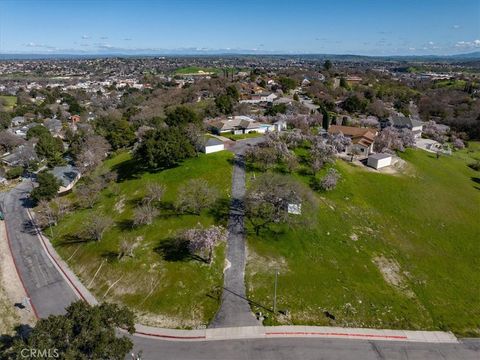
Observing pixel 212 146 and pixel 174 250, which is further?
pixel 212 146

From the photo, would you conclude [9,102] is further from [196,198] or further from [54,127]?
[196,198]

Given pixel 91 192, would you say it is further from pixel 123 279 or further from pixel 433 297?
pixel 433 297

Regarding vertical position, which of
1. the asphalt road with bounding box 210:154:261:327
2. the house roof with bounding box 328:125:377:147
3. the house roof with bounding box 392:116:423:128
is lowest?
the asphalt road with bounding box 210:154:261:327

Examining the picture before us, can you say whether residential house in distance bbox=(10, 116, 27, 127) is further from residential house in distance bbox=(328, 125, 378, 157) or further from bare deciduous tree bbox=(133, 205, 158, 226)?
residential house in distance bbox=(328, 125, 378, 157)

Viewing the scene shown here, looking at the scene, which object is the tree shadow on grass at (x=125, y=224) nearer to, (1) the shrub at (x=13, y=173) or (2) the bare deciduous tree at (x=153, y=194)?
(2) the bare deciduous tree at (x=153, y=194)

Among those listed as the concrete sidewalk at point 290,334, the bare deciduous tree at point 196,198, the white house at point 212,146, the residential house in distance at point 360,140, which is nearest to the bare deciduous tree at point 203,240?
the bare deciduous tree at point 196,198

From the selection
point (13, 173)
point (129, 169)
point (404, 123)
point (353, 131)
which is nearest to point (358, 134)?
point (353, 131)

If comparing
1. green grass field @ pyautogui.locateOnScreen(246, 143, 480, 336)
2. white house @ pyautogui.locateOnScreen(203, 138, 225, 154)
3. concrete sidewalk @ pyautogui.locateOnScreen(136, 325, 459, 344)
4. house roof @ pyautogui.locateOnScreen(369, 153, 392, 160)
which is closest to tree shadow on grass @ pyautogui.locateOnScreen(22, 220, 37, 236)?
concrete sidewalk @ pyautogui.locateOnScreen(136, 325, 459, 344)

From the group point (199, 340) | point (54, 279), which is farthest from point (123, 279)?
point (199, 340)
